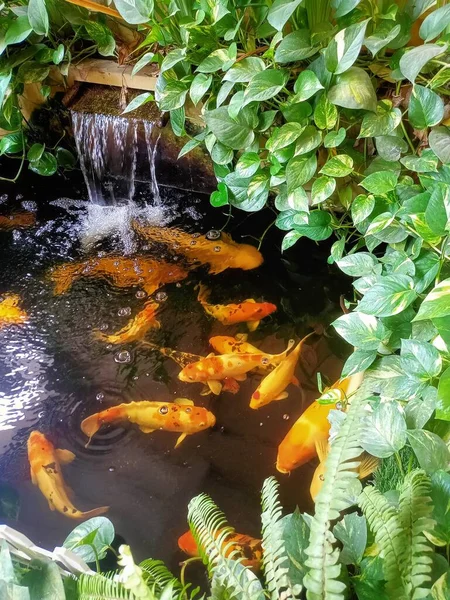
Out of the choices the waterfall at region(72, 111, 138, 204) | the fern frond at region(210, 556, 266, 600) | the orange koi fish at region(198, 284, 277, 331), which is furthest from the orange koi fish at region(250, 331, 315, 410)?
the waterfall at region(72, 111, 138, 204)

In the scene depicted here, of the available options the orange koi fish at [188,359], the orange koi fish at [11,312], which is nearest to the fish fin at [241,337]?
the orange koi fish at [188,359]

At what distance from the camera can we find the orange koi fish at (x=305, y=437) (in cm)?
150

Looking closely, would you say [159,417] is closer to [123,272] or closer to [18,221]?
[123,272]

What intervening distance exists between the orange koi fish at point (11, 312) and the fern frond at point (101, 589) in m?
1.49

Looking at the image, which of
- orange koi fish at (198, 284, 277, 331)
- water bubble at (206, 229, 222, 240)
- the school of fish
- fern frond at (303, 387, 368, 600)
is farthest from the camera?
water bubble at (206, 229, 222, 240)

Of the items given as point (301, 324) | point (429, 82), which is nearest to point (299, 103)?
point (429, 82)

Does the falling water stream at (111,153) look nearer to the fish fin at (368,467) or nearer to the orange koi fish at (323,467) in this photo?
the orange koi fish at (323,467)

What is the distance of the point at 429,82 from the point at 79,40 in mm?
1763

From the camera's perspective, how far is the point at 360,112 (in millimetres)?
1498

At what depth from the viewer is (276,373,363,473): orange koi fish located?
1.50 m

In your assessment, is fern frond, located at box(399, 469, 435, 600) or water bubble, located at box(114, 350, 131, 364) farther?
water bubble, located at box(114, 350, 131, 364)

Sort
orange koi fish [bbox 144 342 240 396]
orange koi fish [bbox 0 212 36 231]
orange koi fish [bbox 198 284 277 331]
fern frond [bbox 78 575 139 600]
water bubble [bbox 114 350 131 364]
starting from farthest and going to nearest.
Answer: orange koi fish [bbox 0 212 36 231], orange koi fish [bbox 198 284 277 331], water bubble [bbox 114 350 131 364], orange koi fish [bbox 144 342 240 396], fern frond [bbox 78 575 139 600]

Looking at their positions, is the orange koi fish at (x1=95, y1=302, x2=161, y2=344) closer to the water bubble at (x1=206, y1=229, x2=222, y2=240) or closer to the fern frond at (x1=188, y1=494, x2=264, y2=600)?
the water bubble at (x1=206, y1=229, x2=222, y2=240)

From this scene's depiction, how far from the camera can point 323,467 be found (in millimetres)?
1431
